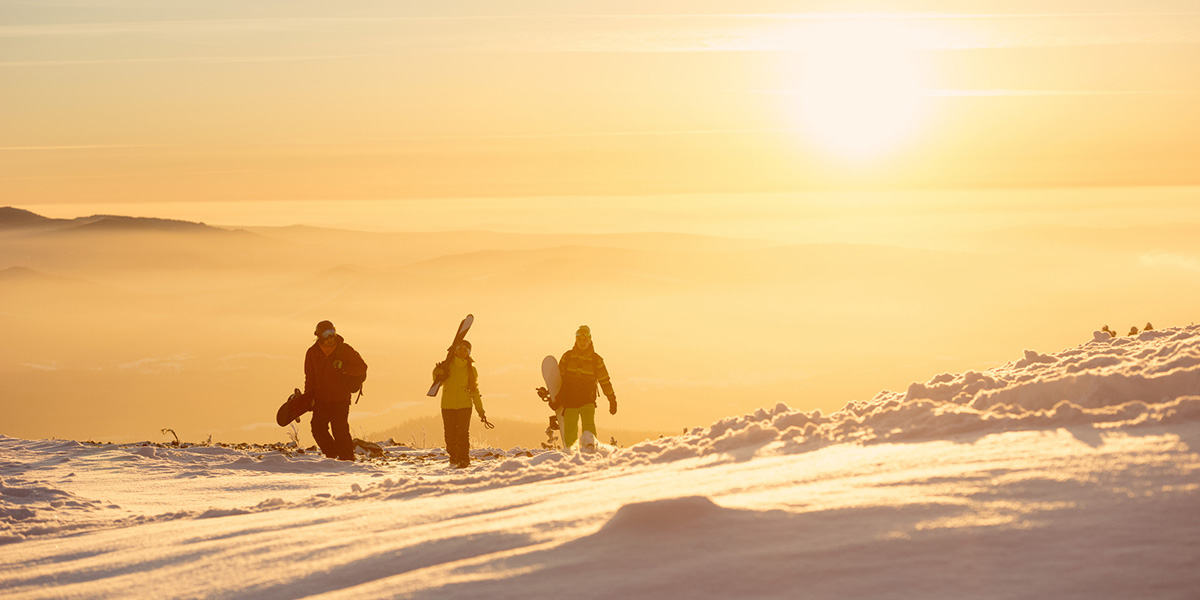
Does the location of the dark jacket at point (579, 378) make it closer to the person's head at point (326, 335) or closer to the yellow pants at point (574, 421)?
the yellow pants at point (574, 421)

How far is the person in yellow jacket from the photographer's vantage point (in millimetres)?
13539

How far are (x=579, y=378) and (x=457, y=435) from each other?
6.04 feet

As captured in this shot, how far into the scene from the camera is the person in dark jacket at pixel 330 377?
13.9m

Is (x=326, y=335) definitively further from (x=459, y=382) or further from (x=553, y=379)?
(x=553, y=379)

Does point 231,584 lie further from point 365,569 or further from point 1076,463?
point 1076,463

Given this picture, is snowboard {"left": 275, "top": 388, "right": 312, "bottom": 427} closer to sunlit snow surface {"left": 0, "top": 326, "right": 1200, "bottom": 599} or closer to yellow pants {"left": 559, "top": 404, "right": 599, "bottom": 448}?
yellow pants {"left": 559, "top": 404, "right": 599, "bottom": 448}

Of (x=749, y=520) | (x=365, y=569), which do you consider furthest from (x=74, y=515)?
(x=749, y=520)

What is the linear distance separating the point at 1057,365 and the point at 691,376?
165 metres

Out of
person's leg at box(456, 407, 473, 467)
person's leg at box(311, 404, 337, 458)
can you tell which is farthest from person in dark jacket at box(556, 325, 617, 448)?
person's leg at box(311, 404, 337, 458)

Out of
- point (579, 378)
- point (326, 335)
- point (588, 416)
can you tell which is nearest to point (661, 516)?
point (579, 378)

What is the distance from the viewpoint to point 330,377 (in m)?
14.0

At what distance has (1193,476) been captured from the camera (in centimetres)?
483

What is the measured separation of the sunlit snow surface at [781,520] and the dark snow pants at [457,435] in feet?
17.6

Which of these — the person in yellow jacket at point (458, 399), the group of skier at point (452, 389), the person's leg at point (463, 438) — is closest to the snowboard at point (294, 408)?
the group of skier at point (452, 389)
